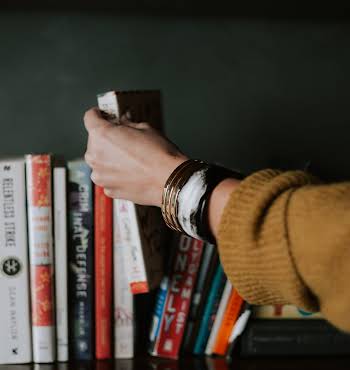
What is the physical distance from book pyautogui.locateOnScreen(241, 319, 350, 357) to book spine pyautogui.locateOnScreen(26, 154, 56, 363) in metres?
0.30

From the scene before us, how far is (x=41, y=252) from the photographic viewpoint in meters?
0.90

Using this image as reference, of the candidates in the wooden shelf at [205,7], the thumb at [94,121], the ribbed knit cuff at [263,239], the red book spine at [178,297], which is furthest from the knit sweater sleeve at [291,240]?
the wooden shelf at [205,7]

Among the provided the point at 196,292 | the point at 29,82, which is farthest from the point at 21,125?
the point at 196,292

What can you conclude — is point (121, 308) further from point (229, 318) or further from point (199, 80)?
point (199, 80)

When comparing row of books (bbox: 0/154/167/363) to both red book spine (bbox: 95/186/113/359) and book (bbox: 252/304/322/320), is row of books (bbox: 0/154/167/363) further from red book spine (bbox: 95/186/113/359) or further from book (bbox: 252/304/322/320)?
book (bbox: 252/304/322/320)

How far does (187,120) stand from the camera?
1.13 m

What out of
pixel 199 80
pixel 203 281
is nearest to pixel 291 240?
pixel 203 281

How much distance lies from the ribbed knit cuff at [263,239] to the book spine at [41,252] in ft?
1.32

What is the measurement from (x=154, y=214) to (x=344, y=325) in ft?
1.44

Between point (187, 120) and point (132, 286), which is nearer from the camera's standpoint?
point (132, 286)

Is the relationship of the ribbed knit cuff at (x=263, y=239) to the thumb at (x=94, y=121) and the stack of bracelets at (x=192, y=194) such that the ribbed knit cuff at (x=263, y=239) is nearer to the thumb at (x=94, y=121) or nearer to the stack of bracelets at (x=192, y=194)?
the stack of bracelets at (x=192, y=194)

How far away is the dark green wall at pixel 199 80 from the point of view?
110cm

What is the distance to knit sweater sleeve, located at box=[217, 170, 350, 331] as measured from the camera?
1.66ft

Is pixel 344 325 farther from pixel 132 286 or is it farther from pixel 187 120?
pixel 187 120
